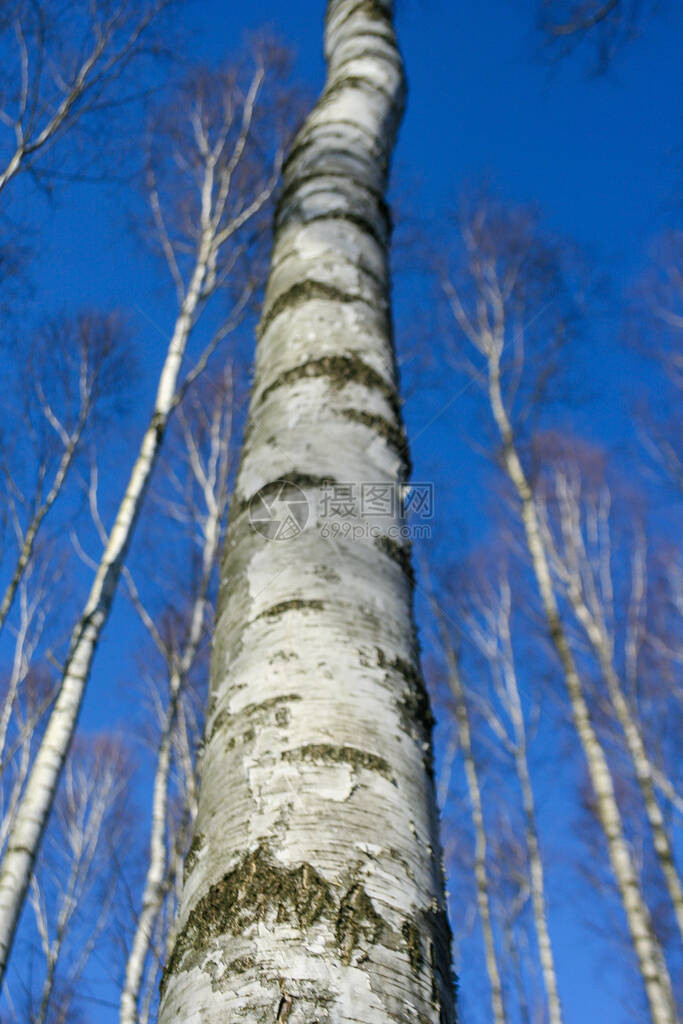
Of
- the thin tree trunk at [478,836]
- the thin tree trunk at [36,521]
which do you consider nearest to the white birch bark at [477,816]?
the thin tree trunk at [478,836]

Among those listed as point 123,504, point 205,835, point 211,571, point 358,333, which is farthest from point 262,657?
point 211,571

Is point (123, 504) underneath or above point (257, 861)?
above

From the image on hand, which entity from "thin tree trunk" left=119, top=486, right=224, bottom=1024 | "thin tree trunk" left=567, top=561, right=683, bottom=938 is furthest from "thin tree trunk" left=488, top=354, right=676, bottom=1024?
"thin tree trunk" left=119, top=486, right=224, bottom=1024

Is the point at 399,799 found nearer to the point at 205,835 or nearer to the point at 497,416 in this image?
the point at 205,835

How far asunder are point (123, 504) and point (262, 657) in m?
3.96

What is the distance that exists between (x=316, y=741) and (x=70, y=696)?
3331mm

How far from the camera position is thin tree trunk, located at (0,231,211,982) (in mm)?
3049

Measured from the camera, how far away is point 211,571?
7.27m

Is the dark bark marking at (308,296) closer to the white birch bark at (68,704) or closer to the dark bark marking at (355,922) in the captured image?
the dark bark marking at (355,922)

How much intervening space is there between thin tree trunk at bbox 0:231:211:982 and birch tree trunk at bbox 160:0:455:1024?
111 inches

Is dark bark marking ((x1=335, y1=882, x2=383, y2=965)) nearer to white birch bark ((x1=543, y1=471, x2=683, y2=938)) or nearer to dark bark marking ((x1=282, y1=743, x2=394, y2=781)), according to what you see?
dark bark marking ((x1=282, y1=743, x2=394, y2=781))

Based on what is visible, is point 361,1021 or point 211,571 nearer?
point 361,1021

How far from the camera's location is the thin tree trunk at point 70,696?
120 inches

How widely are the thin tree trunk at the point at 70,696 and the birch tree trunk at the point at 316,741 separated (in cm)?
283
